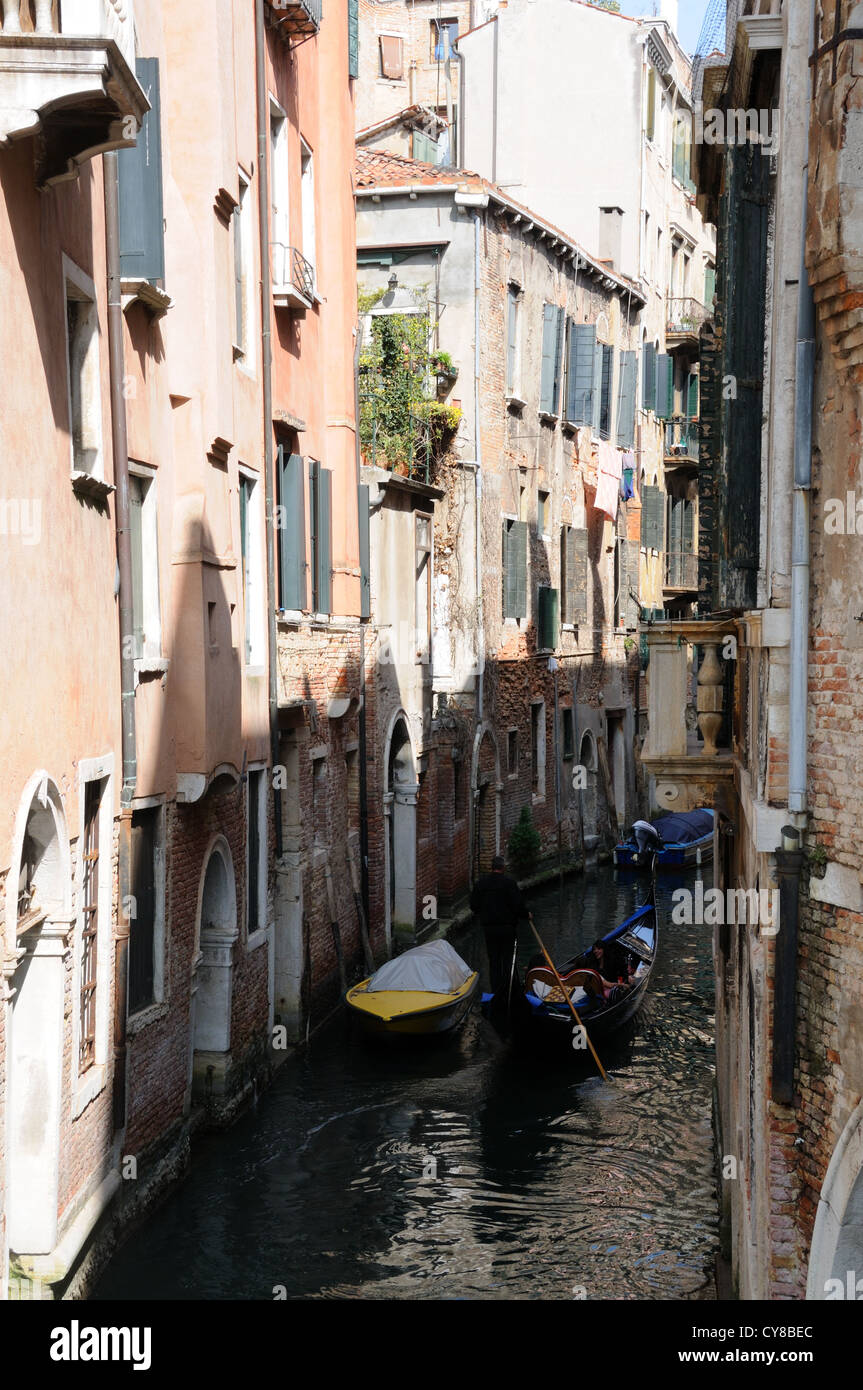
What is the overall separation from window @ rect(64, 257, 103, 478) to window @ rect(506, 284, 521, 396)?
48.9ft

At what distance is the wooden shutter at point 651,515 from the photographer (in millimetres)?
31844

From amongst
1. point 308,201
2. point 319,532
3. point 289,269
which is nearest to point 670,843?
point 319,532

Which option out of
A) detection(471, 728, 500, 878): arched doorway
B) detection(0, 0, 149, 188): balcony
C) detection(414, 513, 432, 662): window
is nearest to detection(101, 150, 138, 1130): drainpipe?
detection(0, 0, 149, 188): balcony

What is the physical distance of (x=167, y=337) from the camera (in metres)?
10.8

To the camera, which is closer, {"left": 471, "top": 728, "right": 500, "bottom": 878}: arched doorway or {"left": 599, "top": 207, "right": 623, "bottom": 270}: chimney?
{"left": 471, "top": 728, "right": 500, "bottom": 878}: arched doorway

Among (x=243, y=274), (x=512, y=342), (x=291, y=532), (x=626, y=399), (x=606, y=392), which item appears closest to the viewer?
(x=243, y=274)

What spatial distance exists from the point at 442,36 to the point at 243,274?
2740cm

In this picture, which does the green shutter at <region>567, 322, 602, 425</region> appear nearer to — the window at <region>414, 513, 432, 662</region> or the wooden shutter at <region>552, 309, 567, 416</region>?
the wooden shutter at <region>552, 309, 567, 416</region>

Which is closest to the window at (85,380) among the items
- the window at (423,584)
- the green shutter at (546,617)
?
the window at (423,584)

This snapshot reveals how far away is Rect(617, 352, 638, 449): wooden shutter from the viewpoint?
97.1ft

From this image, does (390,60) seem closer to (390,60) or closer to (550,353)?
(390,60)

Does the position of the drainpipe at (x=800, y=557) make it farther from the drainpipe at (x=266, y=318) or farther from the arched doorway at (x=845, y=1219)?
the drainpipe at (x=266, y=318)

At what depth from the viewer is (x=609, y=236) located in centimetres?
2961

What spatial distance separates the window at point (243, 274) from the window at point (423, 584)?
7057 millimetres
